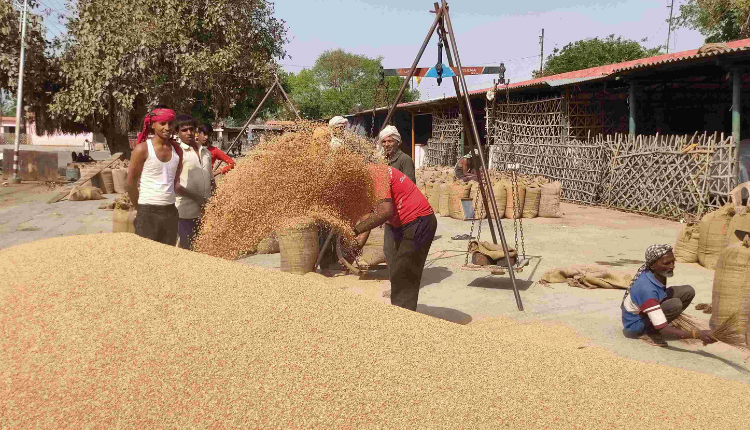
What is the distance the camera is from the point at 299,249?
5.41 metres

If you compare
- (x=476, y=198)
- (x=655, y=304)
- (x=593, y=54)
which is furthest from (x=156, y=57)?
(x=593, y=54)

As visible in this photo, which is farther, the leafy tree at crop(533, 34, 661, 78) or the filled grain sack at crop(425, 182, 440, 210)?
the leafy tree at crop(533, 34, 661, 78)

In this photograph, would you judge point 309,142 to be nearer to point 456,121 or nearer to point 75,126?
point 456,121

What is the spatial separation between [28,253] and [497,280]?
12.6ft

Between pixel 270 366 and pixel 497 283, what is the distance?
365 cm

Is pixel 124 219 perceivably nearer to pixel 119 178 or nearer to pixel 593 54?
pixel 119 178

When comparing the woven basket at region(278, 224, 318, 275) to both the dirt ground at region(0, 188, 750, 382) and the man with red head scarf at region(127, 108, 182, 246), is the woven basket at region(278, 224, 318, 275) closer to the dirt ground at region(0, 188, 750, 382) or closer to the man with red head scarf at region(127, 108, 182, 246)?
the dirt ground at region(0, 188, 750, 382)

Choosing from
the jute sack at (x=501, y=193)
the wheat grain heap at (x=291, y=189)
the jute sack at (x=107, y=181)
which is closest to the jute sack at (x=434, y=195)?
the jute sack at (x=501, y=193)

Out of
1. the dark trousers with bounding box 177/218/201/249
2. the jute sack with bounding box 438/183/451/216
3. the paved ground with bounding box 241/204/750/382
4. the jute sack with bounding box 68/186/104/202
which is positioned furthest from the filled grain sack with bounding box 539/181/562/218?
the jute sack with bounding box 68/186/104/202

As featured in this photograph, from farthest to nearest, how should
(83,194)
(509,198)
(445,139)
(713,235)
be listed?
1. (445,139)
2. (83,194)
3. (509,198)
4. (713,235)

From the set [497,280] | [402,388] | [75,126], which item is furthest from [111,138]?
[402,388]

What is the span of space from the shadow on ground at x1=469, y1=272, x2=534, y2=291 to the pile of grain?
8.51 feet

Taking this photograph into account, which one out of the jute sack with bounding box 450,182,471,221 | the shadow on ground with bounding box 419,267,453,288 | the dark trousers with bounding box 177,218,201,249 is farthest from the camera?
the jute sack with bounding box 450,182,471,221

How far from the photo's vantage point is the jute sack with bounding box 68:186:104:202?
504 inches
